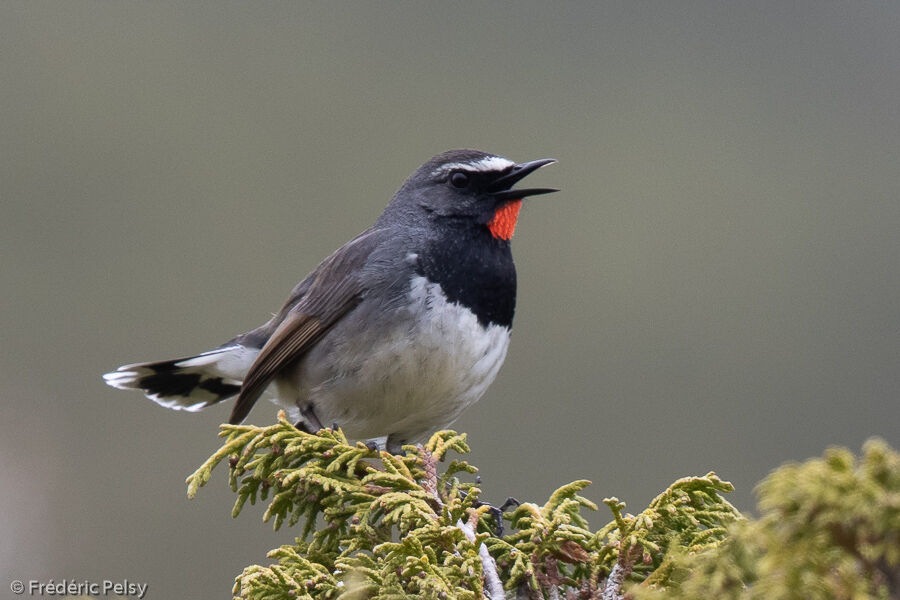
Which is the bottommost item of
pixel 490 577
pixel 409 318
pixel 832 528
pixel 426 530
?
pixel 490 577

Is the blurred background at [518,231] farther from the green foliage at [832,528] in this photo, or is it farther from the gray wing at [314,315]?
the green foliage at [832,528]

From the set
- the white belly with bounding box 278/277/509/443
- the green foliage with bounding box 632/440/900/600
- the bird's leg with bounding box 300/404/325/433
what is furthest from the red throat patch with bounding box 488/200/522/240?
the green foliage with bounding box 632/440/900/600

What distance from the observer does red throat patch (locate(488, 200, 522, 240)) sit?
6234 mm

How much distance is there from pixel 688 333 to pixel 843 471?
48.9 metres

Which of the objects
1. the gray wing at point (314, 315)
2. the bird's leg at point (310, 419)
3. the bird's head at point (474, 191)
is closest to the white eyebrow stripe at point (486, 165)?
the bird's head at point (474, 191)

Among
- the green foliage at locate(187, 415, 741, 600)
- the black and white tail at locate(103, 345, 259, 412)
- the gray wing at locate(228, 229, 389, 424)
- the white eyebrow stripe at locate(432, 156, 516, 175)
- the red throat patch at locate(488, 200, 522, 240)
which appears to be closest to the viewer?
the green foliage at locate(187, 415, 741, 600)

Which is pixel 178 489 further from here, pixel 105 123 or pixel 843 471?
pixel 105 123

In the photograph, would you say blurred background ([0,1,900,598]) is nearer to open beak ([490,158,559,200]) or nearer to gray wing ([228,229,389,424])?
gray wing ([228,229,389,424])

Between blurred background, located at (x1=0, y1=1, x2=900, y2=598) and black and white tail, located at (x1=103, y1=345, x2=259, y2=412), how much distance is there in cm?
98

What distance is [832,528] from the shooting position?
1.97 metres

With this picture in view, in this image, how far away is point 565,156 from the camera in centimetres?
7450

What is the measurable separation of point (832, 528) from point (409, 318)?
→ 12.5 feet

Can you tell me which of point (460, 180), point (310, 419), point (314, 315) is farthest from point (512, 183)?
point (310, 419)
